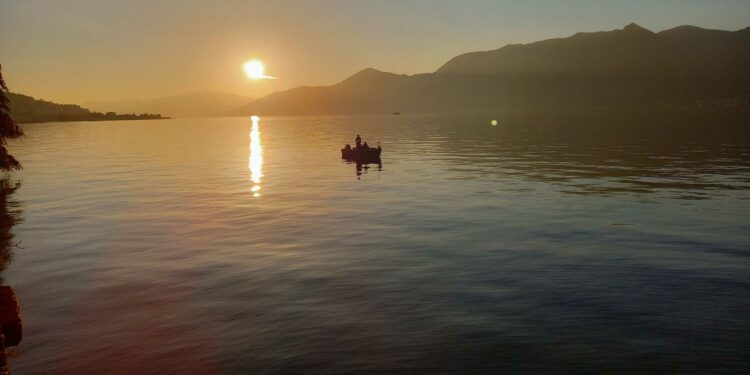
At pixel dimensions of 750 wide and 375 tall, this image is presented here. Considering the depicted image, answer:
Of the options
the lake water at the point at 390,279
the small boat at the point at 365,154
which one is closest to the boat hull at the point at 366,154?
the small boat at the point at 365,154

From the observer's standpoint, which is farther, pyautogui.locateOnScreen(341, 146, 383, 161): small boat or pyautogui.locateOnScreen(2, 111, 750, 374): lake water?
pyautogui.locateOnScreen(341, 146, 383, 161): small boat

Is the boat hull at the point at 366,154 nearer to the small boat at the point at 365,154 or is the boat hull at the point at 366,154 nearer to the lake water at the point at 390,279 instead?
the small boat at the point at 365,154

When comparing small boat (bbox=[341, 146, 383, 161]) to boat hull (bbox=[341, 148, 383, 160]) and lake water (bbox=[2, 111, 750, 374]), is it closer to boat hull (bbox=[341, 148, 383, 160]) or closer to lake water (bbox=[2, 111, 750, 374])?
boat hull (bbox=[341, 148, 383, 160])

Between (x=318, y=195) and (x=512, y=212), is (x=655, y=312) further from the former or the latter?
(x=318, y=195)

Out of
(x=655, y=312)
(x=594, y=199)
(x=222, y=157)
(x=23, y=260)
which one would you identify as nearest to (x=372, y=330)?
(x=655, y=312)

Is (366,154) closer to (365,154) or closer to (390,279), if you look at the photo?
(365,154)

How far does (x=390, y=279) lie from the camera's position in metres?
19.8

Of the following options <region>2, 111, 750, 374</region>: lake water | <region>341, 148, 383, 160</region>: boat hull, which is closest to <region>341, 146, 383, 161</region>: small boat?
<region>341, 148, 383, 160</region>: boat hull

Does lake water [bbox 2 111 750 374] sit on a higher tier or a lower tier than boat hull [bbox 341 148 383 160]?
lower

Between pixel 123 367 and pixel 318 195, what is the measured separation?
28.9 m

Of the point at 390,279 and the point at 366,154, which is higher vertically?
the point at 366,154

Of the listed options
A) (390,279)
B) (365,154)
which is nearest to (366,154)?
(365,154)

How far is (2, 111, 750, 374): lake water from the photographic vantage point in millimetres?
13781

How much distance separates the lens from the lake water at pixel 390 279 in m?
13.8
